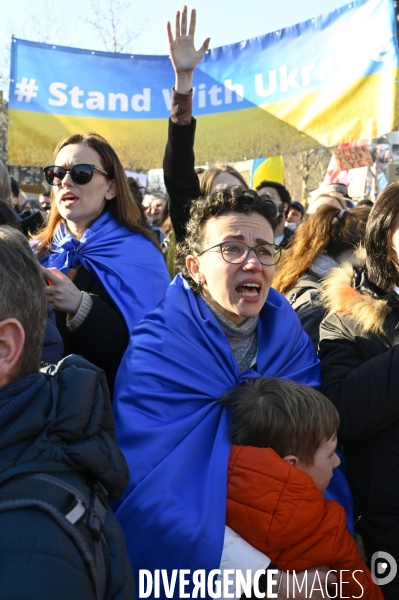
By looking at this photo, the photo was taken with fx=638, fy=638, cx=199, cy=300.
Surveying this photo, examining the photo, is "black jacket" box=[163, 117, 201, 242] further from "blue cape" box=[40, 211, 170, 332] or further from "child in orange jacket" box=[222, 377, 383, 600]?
"child in orange jacket" box=[222, 377, 383, 600]

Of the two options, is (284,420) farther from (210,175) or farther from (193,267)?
(210,175)

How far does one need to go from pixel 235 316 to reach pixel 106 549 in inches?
50.7

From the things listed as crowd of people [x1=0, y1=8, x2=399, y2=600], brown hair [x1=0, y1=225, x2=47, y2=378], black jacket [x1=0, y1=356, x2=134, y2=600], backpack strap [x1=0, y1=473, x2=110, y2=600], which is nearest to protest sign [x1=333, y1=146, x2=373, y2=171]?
crowd of people [x1=0, y1=8, x2=399, y2=600]

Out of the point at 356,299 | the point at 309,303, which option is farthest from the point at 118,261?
the point at 356,299

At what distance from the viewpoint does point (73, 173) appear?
319 centimetres

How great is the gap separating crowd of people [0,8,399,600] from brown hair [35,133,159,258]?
25cm

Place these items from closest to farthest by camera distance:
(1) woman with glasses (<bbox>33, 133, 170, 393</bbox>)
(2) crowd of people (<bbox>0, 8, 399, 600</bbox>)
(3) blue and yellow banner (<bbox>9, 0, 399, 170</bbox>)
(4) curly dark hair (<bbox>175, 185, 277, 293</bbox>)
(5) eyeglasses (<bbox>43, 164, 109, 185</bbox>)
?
(2) crowd of people (<bbox>0, 8, 399, 600</bbox>)
(4) curly dark hair (<bbox>175, 185, 277, 293</bbox>)
(1) woman with glasses (<bbox>33, 133, 170, 393</bbox>)
(5) eyeglasses (<bbox>43, 164, 109, 185</bbox>)
(3) blue and yellow banner (<bbox>9, 0, 399, 170</bbox>)

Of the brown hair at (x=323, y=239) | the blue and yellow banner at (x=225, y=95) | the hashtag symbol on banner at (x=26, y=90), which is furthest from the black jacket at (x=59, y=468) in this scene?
the hashtag symbol on banner at (x=26, y=90)

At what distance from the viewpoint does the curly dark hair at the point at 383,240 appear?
2.53 meters

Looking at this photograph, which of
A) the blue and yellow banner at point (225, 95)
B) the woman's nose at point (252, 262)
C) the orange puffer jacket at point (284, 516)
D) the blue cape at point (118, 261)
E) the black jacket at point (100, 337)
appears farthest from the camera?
the blue and yellow banner at point (225, 95)

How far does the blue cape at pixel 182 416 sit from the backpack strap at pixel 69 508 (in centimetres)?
69

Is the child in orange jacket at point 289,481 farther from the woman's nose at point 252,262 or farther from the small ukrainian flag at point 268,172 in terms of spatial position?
the small ukrainian flag at point 268,172

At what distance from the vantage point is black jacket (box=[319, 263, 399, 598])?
228cm

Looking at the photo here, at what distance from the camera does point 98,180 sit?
3250 millimetres
